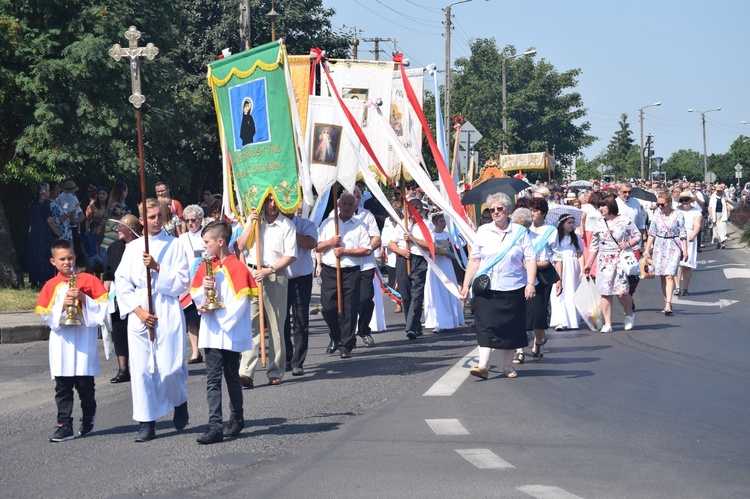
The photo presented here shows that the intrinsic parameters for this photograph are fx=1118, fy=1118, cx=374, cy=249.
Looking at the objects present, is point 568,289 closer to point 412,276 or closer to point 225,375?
point 412,276

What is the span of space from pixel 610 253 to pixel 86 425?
348 inches

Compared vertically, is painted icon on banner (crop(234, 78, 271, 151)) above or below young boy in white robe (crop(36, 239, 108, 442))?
above

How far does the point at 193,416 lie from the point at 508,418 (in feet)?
8.29

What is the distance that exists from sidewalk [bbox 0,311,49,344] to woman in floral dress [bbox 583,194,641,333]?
7.38 metres

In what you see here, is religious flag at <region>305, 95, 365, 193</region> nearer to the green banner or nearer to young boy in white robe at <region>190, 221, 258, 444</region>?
the green banner

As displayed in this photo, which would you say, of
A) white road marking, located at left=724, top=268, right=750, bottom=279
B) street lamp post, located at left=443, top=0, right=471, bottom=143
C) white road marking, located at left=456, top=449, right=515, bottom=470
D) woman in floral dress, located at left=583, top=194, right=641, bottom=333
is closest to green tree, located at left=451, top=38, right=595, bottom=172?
street lamp post, located at left=443, top=0, right=471, bottom=143

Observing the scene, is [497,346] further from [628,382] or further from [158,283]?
[158,283]

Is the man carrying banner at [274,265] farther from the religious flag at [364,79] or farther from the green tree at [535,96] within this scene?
the green tree at [535,96]

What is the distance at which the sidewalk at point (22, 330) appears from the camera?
48.2ft

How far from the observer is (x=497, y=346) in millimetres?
10531

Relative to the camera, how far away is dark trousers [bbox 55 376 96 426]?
8203 millimetres

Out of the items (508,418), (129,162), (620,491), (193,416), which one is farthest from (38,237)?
(620,491)

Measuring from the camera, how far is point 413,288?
1479 cm

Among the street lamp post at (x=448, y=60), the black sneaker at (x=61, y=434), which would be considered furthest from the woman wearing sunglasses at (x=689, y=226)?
the street lamp post at (x=448, y=60)
